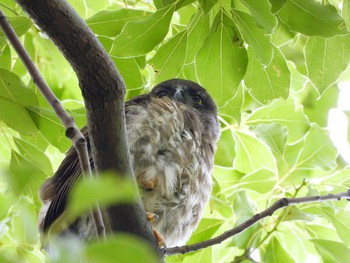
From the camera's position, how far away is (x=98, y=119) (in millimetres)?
2156

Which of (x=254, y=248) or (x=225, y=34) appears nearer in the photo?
(x=225, y=34)

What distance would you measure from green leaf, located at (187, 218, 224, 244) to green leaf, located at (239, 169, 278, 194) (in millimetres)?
288

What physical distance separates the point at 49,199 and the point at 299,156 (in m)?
1.46

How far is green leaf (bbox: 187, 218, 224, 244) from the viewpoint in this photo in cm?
379

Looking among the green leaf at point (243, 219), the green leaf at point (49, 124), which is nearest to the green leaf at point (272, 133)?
the green leaf at point (243, 219)

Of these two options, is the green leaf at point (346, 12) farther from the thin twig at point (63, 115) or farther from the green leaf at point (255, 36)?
the thin twig at point (63, 115)

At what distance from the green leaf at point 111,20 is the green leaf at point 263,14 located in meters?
0.72

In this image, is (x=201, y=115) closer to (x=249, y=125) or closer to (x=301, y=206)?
(x=249, y=125)

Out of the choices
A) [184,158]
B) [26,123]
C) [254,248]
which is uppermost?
[26,123]

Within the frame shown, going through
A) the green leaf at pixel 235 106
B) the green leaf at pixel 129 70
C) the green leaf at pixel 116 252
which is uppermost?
the green leaf at pixel 116 252

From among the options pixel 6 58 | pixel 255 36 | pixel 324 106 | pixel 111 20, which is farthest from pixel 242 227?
pixel 324 106

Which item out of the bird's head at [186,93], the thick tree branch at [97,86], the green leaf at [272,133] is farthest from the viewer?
the bird's head at [186,93]

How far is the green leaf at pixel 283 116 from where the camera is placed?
395 cm

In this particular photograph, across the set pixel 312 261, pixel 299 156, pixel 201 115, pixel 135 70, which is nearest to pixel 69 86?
pixel 201 115
